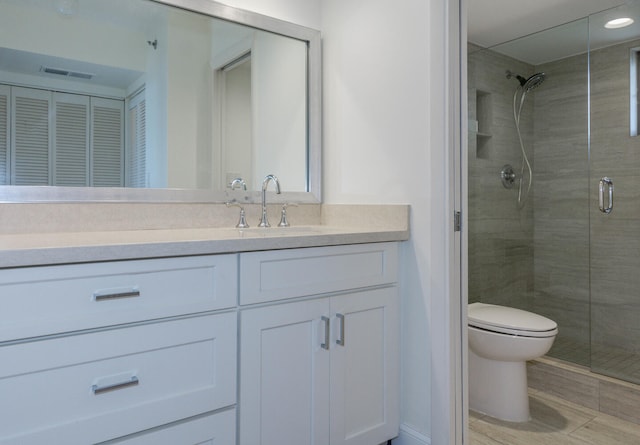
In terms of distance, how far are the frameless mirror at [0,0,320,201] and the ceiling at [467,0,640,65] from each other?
44.5 inches

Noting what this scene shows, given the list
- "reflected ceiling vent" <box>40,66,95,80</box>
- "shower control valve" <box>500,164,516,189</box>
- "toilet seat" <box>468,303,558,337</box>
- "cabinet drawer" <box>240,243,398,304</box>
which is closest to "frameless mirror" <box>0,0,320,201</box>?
"reflected ceiling vent" <box>40,66,95,80</box>

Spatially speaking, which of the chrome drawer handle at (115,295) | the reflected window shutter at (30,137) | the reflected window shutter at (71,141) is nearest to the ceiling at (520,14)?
the reflected window shutter at (71,141)

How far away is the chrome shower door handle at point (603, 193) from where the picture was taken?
8.95 ft

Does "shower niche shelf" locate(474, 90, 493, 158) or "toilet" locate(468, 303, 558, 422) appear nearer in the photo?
"toilet" locate(468, 303, 558, 422)

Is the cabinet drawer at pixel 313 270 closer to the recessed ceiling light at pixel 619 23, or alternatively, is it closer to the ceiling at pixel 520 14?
the ceiling at pixel 520 14

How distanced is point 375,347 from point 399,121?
34.7 inches

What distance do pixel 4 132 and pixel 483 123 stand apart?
253cm

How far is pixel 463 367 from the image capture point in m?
1.66

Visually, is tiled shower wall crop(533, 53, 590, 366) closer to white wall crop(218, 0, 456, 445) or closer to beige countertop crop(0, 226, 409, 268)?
white wall crop(218, 0, 456, 445)

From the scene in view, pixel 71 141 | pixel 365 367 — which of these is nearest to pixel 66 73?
pixel 71 141

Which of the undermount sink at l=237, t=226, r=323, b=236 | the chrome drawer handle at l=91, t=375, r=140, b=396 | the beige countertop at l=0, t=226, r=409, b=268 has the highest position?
the undermount sink at l=237, t=226, r=323, b=236

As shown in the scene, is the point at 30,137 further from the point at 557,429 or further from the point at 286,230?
the point at 557,429

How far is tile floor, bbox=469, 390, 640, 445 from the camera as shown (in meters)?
1.90

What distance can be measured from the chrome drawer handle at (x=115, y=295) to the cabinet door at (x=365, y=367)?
649 millimetres
